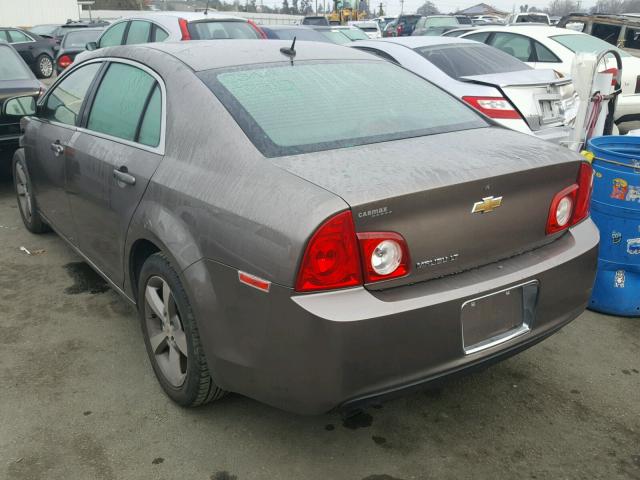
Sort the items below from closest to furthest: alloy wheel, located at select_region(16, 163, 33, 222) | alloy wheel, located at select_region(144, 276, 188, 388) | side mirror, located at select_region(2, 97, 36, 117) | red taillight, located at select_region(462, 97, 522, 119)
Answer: alloy wheel, located at select_region(144, 276, 188, 388) → side mirror, located at select_region(2, 97, 36, 117) → alloy wheel, located at select_region(16, 163, 33, 222) → red taillight, located at select_region(462, 97, 522, 119)

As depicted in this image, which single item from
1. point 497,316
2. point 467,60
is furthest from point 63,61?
point 497,316

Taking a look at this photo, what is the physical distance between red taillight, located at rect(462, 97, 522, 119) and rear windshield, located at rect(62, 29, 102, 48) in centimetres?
1227

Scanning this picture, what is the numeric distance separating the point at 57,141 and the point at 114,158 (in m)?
0.97

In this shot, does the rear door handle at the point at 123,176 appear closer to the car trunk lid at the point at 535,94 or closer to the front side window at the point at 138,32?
the car trunk lid at the point at 535,94

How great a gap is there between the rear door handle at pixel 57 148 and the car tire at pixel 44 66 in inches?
651

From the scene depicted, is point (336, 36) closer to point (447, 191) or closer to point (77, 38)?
point (77, 38)

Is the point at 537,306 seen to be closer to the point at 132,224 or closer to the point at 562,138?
the point at 132,224

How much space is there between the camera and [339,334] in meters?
2.02

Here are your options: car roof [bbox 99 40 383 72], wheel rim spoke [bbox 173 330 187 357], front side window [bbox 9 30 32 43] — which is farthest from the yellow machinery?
wheel rim spoke [bbox 173 330 187 357]

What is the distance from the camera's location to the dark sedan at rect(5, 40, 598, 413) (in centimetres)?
208

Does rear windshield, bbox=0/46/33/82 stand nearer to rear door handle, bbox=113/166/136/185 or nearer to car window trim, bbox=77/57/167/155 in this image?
car window trim, bbox=77/57/167/155

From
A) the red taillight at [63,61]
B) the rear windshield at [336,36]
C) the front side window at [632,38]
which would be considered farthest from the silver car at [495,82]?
the red taillight at [63,61]

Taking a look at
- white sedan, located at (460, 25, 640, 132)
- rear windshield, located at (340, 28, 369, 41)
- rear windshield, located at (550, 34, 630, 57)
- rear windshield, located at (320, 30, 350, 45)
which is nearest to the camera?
white sedan, located at (460, 25, 640, 132)

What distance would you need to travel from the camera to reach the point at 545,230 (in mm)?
2582
